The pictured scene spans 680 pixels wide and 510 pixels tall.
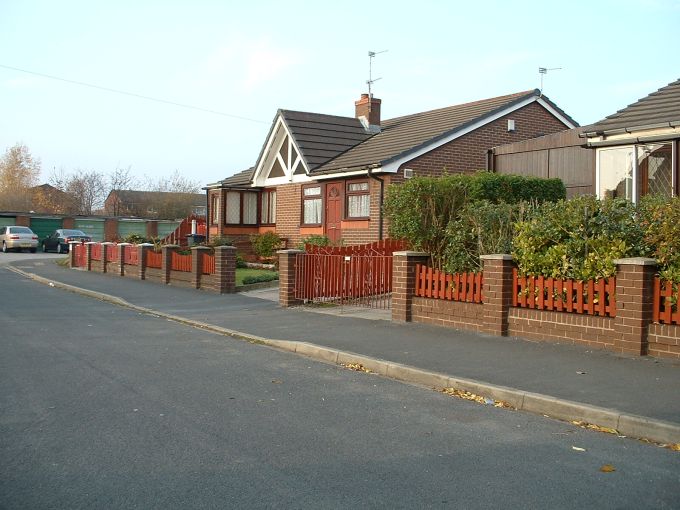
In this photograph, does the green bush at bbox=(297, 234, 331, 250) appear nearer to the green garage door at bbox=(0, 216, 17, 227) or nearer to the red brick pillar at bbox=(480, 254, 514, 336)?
the red brick pillar at bbox=(480, 254, 514, 336)

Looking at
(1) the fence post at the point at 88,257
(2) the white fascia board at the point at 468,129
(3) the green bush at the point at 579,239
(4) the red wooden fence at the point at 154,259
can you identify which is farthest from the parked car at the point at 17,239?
(3) the green bush at the point at 579,239

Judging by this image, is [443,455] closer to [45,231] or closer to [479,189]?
[479,189]

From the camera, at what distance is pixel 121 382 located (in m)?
8.39

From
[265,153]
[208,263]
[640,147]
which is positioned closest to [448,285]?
[640,147]

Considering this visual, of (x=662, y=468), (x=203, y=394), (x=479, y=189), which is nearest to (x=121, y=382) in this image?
(x=203, y=394)

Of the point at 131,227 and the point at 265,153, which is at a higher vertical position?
the point at 265,153

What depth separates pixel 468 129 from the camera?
24.2m

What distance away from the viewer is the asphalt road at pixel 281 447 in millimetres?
4816

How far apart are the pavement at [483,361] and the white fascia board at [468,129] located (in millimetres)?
7632

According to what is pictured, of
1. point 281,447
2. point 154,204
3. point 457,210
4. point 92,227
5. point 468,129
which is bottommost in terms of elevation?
point 281,447

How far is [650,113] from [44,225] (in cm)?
4760

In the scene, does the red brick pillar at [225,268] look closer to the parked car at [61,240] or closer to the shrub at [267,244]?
the shrub at [267,244]

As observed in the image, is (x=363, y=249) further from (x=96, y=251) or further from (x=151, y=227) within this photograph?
(x=151, y=227)

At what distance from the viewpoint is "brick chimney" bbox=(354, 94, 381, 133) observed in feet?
93.4
